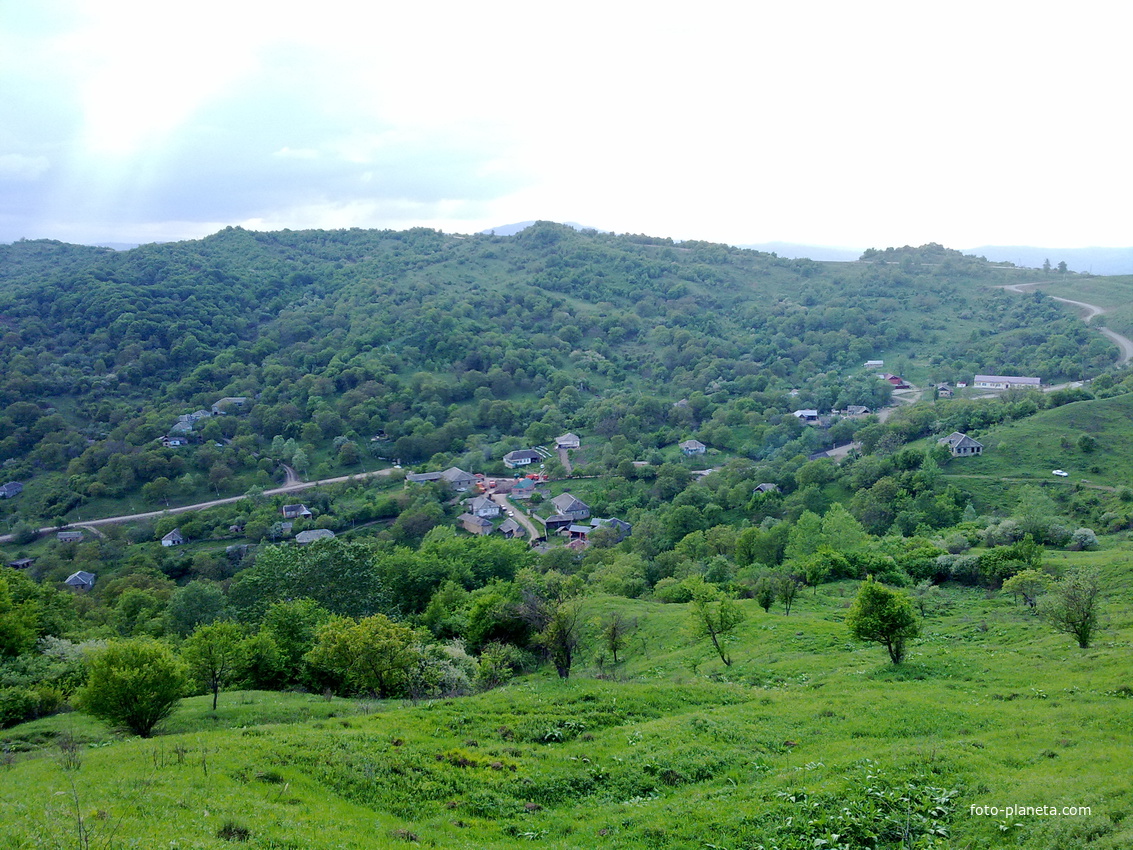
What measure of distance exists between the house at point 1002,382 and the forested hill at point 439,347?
3818 millimetres

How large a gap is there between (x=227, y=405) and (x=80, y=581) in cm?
4465

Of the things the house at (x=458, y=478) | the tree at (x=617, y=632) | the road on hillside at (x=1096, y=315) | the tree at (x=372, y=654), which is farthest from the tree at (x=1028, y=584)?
the road on hillside at (x=1096, y=315)

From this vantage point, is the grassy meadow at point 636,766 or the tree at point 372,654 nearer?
the grassy meadow at point 636,766

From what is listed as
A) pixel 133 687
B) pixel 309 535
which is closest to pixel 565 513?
pixel 309 535

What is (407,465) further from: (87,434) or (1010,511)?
(1010,511)

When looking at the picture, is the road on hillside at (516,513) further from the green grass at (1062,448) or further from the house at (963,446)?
the house at (963,446)

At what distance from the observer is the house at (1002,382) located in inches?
3672

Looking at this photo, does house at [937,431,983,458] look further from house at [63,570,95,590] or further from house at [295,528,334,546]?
house at [63,570,95,590]

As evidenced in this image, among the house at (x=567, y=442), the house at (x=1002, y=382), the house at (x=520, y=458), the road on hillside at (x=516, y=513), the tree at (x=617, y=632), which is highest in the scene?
the house at (x=1002, y=382)

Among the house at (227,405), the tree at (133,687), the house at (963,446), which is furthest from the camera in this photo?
the house at (227,405)

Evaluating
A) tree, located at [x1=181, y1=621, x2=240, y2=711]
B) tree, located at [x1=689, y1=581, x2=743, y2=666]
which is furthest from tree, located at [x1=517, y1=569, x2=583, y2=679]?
tree, located at [x1=181, y1=621, x2=240, y2=711]

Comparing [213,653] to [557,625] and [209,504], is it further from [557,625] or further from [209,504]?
[209,504]

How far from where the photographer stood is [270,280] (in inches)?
5876

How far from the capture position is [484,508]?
238 ft
